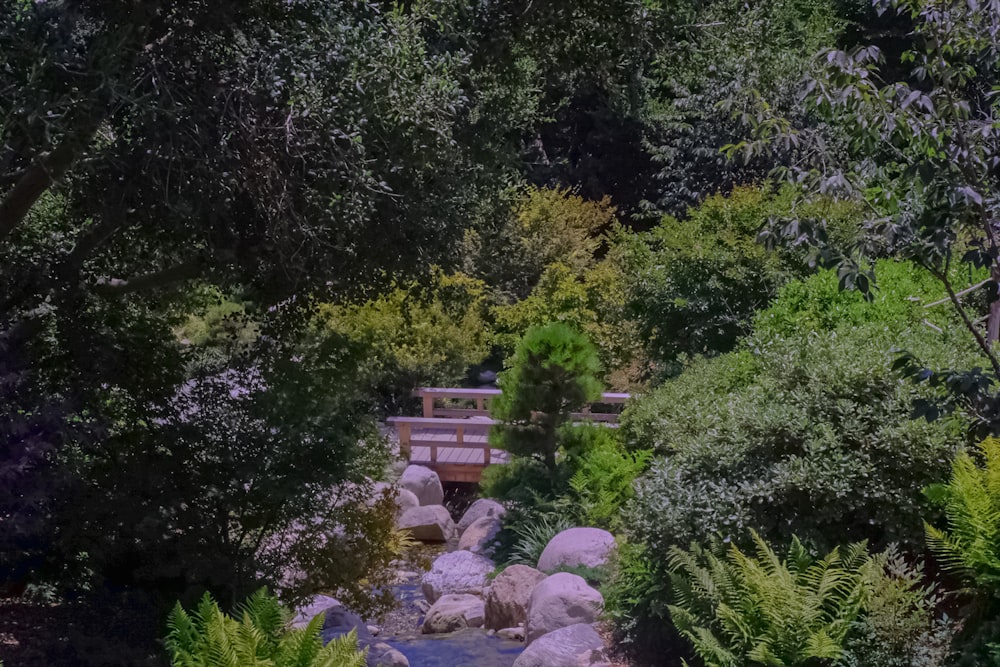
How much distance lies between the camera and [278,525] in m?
7.00

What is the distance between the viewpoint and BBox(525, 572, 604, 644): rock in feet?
29.3

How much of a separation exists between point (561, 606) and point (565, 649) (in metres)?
0.99

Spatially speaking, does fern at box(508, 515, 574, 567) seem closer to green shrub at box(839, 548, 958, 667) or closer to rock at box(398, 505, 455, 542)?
rock at box(398, 505, 455, 542)

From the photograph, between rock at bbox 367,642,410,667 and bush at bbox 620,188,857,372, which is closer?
rock at bbox 367,642,410,667

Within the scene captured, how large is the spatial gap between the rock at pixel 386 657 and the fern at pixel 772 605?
11.3ft

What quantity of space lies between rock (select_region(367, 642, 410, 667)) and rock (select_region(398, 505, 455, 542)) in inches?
146

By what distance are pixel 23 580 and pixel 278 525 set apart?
1.79m

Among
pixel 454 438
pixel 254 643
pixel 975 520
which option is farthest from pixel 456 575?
pixel 975 520

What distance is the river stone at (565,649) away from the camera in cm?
787

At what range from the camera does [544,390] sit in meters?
12.2

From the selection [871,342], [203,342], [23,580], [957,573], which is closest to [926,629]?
[957,573]

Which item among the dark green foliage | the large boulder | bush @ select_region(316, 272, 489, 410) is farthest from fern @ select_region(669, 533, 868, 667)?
bush @ select_region(316, 272, 489, 410)

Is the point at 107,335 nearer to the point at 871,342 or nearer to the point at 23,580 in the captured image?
the point at 23,580

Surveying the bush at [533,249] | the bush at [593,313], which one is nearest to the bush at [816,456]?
the bush at [593,313]
